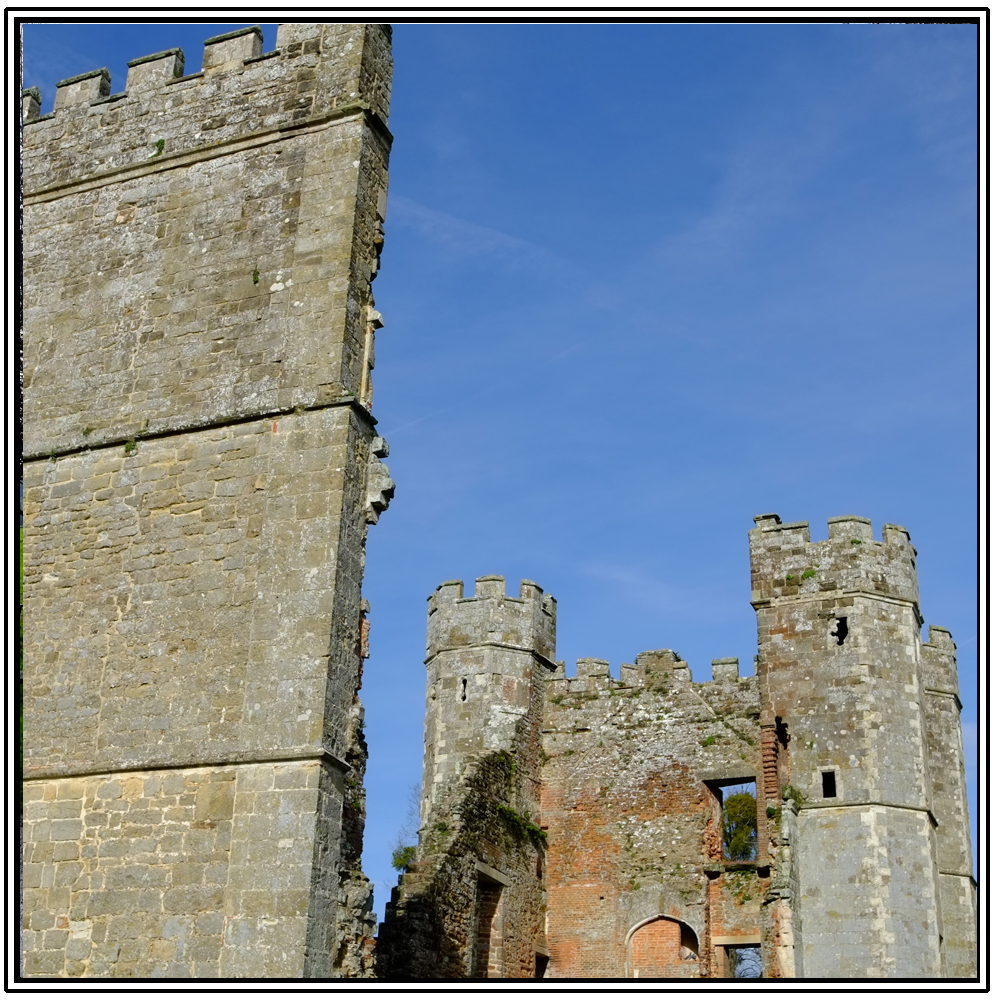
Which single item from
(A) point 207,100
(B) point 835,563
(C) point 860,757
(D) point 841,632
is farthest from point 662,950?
(A) point 207,100

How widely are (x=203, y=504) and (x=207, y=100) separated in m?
3.68

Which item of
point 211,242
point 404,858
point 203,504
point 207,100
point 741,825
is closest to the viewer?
point 203,504

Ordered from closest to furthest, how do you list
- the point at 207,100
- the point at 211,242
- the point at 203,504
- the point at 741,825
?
the point at 203,504 → the point at 211,242 → the point at 207,100 → the point at 741,825

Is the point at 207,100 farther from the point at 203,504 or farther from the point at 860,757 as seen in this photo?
the point at 860,757

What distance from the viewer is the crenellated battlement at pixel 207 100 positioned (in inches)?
452

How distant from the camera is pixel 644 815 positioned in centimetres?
2281

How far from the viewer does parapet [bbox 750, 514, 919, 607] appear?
22013mm

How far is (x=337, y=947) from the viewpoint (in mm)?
9422

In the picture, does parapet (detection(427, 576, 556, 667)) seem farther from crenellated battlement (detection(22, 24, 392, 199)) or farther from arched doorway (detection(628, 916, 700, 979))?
crenellated battlement (detection(22, 24, 392, 199))

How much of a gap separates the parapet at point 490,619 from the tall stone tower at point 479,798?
0.07 feet

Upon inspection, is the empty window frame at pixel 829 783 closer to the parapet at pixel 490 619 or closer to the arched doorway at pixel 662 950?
the arched doorway at pixel 662 950

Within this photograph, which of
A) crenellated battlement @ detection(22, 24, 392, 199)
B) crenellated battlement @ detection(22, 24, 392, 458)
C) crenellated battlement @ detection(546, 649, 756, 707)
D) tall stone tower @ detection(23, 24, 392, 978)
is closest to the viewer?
tall stone tower @ detection(23, 24, 392, 978)

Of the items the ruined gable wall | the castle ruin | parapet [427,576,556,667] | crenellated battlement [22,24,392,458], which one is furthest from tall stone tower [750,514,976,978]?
crenellated battlement [22,24,392,458]

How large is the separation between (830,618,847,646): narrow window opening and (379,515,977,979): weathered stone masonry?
0.03 m
